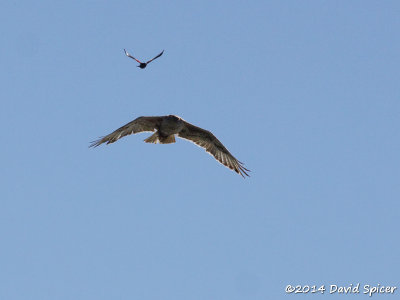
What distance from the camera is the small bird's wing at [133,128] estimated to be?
25.1 metres

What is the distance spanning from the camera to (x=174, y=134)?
26641 millimetres

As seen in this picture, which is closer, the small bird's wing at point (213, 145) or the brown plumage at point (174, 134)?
the brown plumage at point (174, 134)

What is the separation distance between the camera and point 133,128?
25.8 metres

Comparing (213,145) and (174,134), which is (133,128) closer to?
(174,134)

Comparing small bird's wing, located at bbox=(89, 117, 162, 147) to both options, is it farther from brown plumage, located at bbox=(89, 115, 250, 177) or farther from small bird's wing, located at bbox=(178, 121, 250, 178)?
small bird's wing, located at bbox=(178, 121, 250, 178)

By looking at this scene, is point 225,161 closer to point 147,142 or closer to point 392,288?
point 147,142

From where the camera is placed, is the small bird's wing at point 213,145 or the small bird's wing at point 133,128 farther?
the small bird's wing at point 213,145

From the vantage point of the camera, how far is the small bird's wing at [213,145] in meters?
27.8

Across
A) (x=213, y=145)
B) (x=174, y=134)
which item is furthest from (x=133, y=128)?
(x=213, y=145)

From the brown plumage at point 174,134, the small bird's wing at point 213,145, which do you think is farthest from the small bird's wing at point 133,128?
the small bird's wing at point 213,145

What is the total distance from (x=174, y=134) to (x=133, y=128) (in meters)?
1.75

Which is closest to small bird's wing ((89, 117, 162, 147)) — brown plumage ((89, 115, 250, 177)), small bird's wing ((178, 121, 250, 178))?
brown plumage ((89, 115, 250, 177))

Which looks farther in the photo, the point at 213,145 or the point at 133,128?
the point at 213,145

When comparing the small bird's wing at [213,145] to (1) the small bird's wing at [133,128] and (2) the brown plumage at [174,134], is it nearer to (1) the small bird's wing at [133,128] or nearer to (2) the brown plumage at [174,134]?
(2) the brown plumage at [174,134]
